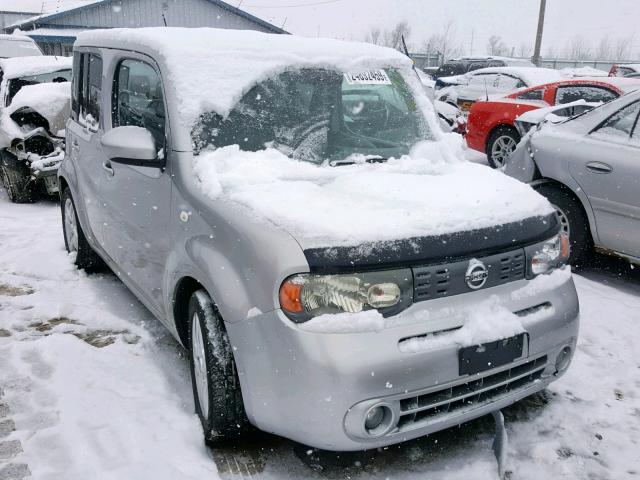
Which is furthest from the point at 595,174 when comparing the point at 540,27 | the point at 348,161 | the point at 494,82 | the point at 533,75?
the point at 540,27

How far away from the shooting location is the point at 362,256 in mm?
2229

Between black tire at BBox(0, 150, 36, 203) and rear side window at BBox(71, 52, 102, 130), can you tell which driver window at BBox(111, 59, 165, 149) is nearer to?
rear side window at BBox(71, 52, 102, 130)

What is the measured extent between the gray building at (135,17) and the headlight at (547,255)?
92.0ft

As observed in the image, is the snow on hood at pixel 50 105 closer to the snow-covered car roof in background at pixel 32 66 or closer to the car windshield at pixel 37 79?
the car windshield at pixel 37 79

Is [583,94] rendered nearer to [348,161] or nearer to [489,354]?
[348,161]

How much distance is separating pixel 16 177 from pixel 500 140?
6.57 metres

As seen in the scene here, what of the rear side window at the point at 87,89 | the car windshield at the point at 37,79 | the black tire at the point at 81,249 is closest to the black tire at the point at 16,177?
the car windshield at the point at 37,79

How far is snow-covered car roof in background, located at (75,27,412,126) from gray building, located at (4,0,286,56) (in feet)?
87.8

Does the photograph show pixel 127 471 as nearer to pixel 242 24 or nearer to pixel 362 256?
pixel 362 256

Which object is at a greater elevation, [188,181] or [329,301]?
[188,181]

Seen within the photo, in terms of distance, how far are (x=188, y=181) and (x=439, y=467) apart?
66.7 inches

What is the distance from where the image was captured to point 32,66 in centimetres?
830

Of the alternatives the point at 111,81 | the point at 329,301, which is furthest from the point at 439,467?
the point at 111,81

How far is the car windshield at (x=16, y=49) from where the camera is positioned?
496 inches
